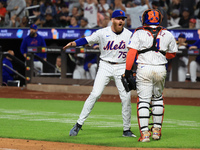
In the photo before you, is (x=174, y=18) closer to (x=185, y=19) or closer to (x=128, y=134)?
(x=185, y=19)

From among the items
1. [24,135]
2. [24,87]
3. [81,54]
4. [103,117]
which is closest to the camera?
[24,135]

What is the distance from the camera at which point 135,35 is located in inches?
275

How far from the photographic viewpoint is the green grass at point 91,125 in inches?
279

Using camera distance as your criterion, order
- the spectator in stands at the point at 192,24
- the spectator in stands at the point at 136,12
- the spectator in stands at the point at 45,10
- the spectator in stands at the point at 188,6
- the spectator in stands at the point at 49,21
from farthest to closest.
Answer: the spectator in stands at the point at 45,10 < the spectator in stands at the point at 49,21 < the spectator in stands at the point at 188,6 < the spectator in stands at the point at 136,12 < the spectator in stands at the point at 192,24

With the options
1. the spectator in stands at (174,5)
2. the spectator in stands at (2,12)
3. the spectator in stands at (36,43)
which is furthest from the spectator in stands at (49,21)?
the spectator in stands at (174,5)

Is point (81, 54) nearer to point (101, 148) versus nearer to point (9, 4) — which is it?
point (9, 4)

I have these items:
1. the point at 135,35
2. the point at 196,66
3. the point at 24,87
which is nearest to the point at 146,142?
the point at 135,35

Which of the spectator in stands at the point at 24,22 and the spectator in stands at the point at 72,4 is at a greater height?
the spectator in stands at the point at 72,4

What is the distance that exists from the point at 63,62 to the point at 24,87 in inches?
101

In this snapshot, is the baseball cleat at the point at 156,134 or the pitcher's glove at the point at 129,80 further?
the baseball cleat at the point at 156,134

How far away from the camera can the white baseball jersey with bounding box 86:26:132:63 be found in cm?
782

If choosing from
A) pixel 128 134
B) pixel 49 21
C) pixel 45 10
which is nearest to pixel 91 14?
pixel 49 21

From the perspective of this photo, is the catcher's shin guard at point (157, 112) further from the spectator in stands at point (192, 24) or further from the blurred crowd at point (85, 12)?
the spectator in stands at point (192, 24)

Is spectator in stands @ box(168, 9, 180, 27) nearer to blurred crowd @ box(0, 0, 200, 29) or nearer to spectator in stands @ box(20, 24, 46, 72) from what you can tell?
blurred crowd @ box(0, 0, 200, 29)
